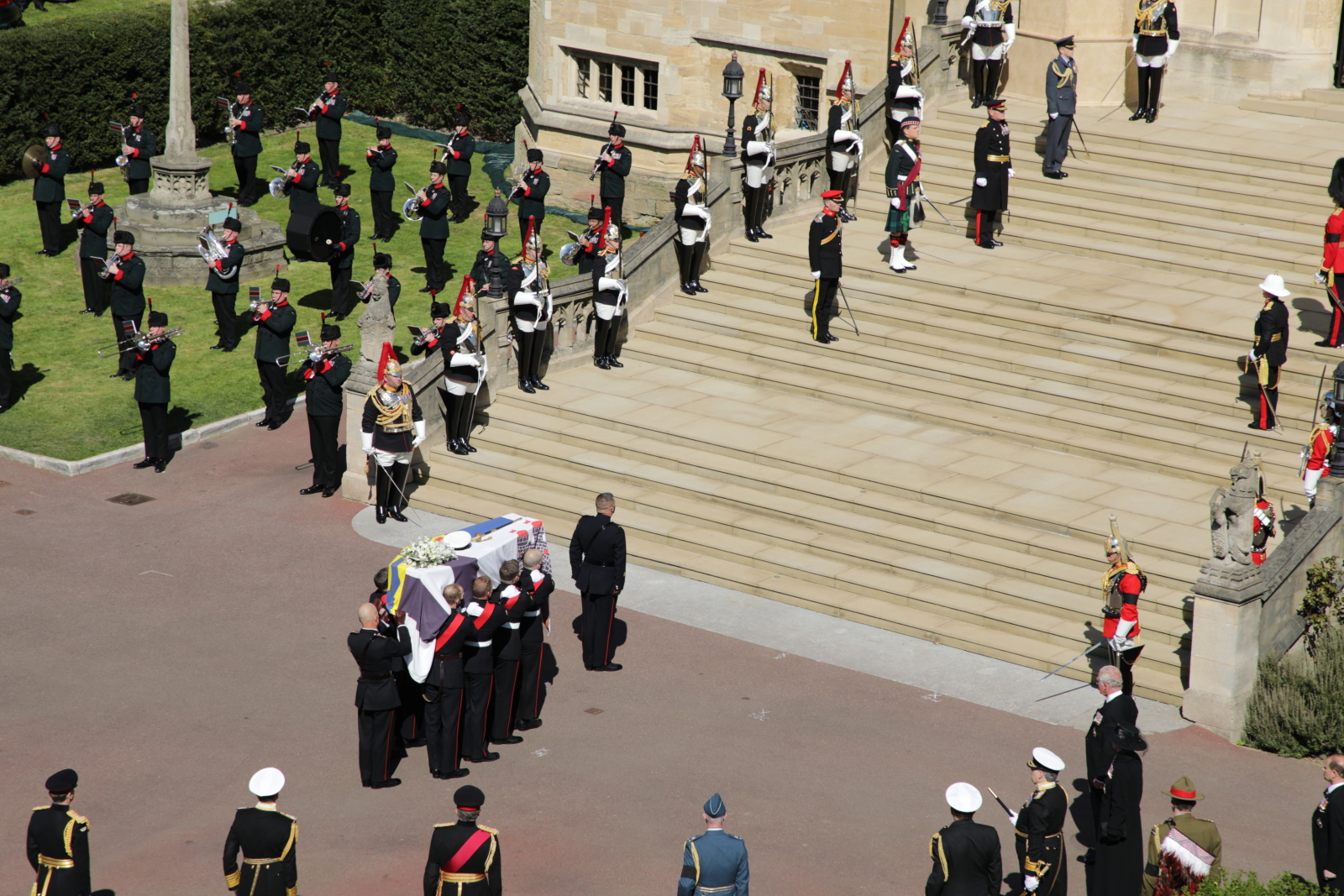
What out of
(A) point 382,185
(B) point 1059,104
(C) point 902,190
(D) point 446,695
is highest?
(B) point 1059,104

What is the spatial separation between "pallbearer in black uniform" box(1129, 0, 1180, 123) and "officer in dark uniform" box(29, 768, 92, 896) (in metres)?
19.1

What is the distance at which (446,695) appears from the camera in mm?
13117

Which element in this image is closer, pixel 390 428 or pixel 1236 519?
pixel 1236 519

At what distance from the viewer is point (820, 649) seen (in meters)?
15.6

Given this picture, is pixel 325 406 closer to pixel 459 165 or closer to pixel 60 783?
pixel 60 783

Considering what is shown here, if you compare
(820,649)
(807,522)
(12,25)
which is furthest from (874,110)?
(12,25)

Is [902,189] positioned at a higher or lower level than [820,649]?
higher

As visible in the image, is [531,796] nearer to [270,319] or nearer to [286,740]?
[286,740]

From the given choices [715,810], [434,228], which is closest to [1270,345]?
[715,810]

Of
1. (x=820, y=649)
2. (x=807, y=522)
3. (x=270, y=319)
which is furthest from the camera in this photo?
(x=270, y=319)

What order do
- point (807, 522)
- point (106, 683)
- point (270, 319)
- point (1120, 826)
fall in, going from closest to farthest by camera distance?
point (1120, 826)
point (106, 683)
point (807, 522)
point (270, 319)

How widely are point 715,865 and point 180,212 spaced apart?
17902mm

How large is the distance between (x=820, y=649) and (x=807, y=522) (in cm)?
230

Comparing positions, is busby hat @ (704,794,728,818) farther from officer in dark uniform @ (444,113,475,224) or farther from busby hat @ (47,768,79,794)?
A: officer in dark uniform @ (444,113,475,224)
